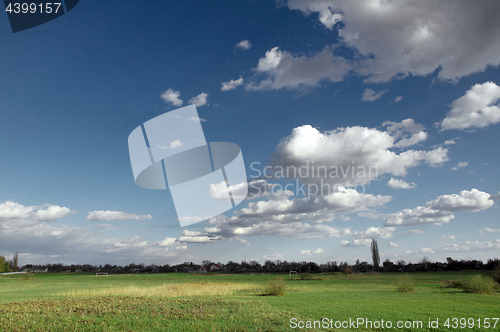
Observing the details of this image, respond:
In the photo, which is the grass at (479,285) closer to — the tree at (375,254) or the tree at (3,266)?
the tree at (375,254)

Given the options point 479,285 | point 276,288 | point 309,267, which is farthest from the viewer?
point 309,267

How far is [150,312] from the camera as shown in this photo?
14656 millimetres

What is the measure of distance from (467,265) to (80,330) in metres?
130

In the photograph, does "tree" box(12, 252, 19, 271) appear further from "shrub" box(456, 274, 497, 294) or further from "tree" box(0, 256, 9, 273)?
"shrub" box(456, 274, 497, 294)

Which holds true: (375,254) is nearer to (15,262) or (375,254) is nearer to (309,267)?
(309,267)

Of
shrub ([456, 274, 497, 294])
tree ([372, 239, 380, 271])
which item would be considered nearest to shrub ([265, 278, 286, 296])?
shrub ([456, 274, 497, 294])

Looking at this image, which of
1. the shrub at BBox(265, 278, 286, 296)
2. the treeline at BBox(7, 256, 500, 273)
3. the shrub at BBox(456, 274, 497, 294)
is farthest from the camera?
the treeline at BBox(7, 256, 500, 273)

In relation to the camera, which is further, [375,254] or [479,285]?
[375,254]

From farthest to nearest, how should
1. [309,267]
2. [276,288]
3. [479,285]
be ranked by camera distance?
[309,267] → [276,288] → [479,285]

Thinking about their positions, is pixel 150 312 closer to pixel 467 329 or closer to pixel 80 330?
pixel 80 330

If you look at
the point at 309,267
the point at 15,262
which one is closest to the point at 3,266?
the point at 15,262

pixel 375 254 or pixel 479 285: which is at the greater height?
pixel 479 285

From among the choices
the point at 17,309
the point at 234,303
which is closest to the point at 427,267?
the point at 234,303

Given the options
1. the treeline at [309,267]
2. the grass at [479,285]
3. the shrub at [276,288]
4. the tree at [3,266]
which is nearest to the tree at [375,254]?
the treeline at [309,267]
